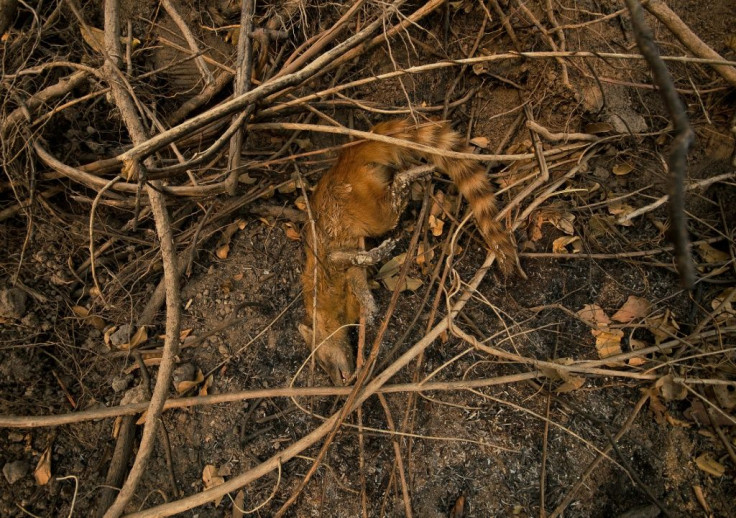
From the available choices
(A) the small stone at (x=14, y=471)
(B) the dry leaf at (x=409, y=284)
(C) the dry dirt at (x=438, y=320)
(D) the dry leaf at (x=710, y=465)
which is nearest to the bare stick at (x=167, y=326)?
(C) the dry dirt at (x=438, y=320)

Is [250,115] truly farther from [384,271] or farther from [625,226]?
[625,226]

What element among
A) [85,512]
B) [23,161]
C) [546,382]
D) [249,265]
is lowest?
[85,512]

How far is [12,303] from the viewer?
A: 301 centimetres

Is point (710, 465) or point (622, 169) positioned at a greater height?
point (622, 169)

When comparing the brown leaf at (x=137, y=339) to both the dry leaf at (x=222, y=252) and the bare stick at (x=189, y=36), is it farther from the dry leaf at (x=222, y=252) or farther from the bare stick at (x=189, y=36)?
the bare stick at (x=189, y=36)

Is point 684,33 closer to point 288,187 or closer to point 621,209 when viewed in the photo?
point 621,209

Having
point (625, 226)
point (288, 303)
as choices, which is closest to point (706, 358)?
point (625, 226)

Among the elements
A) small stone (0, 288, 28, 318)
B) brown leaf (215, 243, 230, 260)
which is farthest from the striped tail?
small stone (0, 288, 28, 318)

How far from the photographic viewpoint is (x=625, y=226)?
3.07 meters

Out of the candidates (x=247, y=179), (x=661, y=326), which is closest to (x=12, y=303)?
(x=247, y=179)

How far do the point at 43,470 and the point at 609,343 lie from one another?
3537 millimetres

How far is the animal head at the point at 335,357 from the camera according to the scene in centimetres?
319

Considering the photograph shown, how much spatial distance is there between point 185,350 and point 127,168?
1309 mm

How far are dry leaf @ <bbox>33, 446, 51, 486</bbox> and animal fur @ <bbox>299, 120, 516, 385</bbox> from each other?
1715 millimetres
